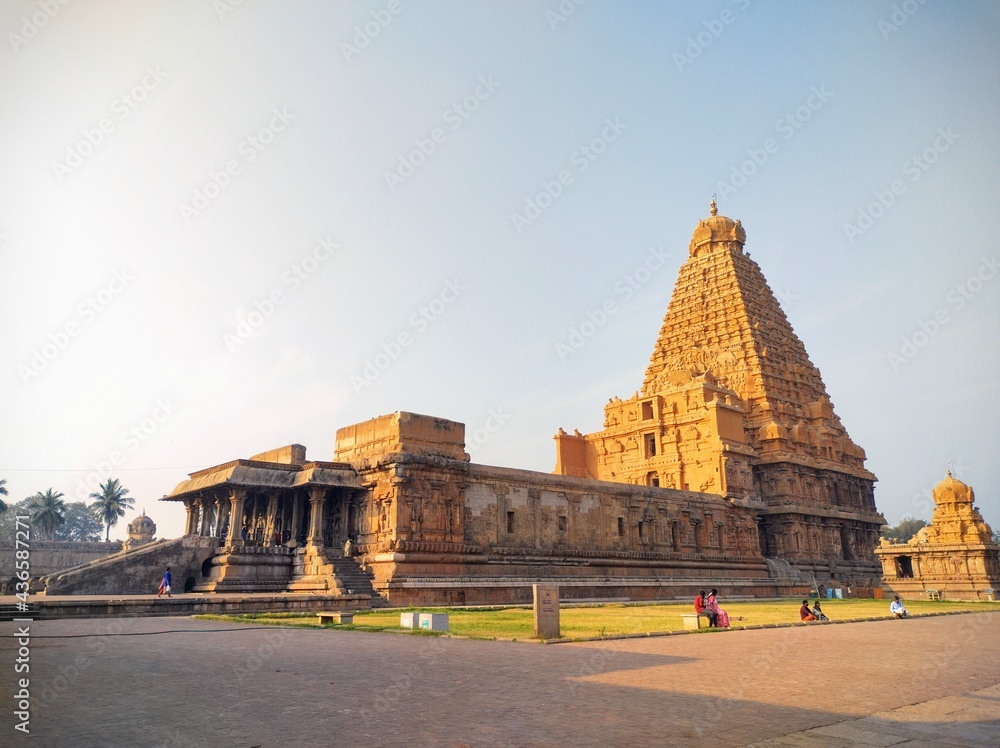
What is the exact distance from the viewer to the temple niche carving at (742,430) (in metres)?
52.2

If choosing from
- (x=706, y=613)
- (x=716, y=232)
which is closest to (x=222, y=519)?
(x=706, y=613)

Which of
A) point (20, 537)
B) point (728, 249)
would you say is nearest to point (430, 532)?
point (20, 537)

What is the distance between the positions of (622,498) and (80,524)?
11147 centimetres

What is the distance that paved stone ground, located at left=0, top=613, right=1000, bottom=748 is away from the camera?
21.3 ft

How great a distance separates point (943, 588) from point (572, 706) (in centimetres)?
4822

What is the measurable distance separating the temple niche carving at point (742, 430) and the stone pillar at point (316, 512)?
2849cm

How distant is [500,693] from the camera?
8.55 m

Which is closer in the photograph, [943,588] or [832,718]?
[832,718]

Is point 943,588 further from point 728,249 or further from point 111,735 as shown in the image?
point 111,735

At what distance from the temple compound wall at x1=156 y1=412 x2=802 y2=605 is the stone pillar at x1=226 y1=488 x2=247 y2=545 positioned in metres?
0.05

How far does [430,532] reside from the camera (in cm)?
3136
